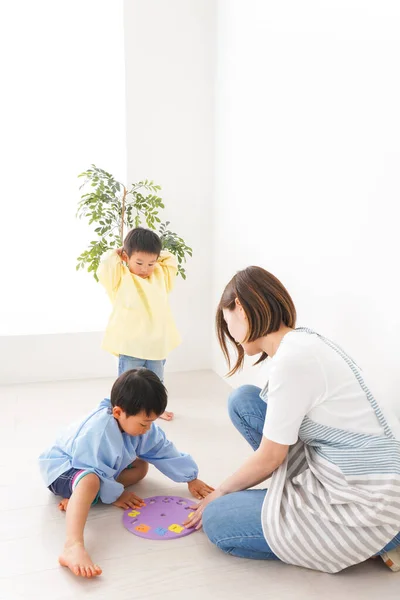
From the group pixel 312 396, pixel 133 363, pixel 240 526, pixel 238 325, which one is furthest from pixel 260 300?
pixel 133 363

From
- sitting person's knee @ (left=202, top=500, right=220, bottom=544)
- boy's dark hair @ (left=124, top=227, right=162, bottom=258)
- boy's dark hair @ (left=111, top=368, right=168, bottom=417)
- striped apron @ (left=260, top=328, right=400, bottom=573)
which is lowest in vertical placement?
sitting person's knee @ (left=202, top=500, right=220, bottom=544)

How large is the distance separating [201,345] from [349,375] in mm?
1898

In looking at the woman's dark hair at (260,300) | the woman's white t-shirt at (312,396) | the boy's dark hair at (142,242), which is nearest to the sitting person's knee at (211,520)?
the woman's white t-shirt at (312,396)

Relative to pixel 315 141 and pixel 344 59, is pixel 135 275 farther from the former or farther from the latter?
pixel 344 59

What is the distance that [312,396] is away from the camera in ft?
4.95

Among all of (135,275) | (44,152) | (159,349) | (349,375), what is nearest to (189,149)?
(44,152)

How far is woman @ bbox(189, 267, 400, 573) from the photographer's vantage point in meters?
1.47

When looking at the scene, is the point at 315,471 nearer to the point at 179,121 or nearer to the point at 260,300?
the point at 260,300

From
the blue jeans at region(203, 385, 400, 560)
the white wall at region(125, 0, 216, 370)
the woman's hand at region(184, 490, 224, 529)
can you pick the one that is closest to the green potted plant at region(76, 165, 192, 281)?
the white wall at region(125, 0, 216, 370)

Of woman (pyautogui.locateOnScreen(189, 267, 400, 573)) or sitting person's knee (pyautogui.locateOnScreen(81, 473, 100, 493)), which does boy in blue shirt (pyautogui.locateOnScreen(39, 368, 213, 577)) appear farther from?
woman (pyautogui.locateOnScreen(189, 267, 400, 573))

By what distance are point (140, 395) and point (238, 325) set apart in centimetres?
34

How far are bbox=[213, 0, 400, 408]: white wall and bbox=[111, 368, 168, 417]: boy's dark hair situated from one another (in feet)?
2.06

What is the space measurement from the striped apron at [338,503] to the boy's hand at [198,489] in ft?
1.32

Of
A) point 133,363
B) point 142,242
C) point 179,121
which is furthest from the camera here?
point 179,121
